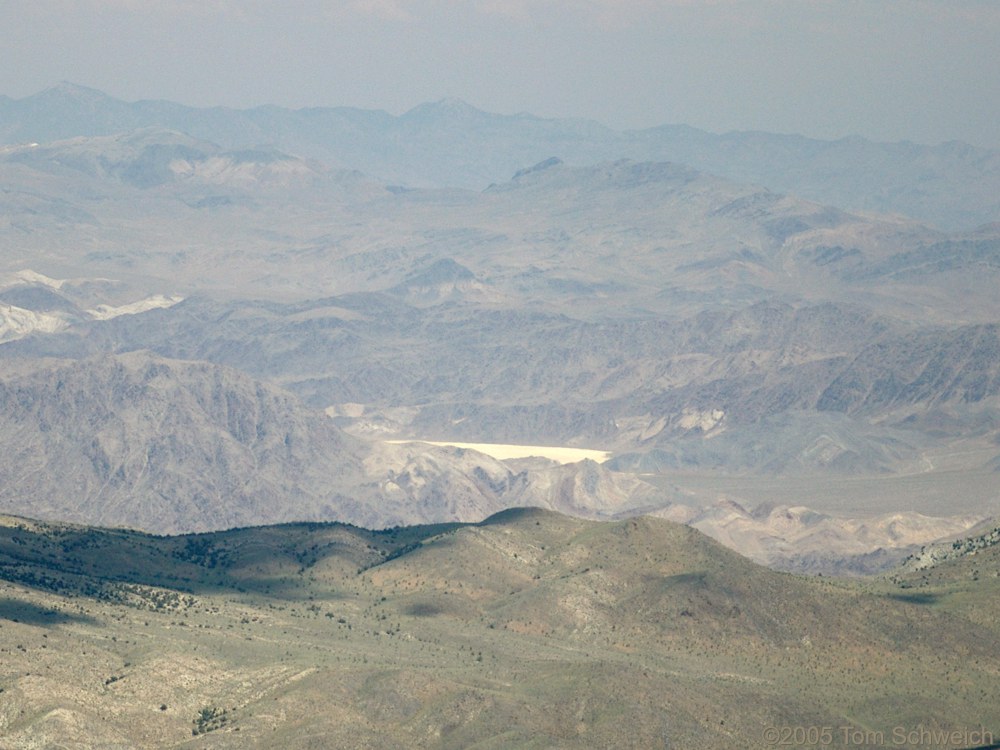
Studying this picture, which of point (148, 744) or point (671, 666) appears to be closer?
point (148, 744)

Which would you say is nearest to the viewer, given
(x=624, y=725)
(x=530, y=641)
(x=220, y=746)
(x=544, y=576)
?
(x=220, y=746)

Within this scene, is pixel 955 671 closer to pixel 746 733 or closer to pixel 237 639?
pixel 746 733

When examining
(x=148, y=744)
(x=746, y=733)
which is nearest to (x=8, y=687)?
(x=148, y=744)

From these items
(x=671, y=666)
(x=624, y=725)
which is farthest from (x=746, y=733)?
(x=671, y=666)

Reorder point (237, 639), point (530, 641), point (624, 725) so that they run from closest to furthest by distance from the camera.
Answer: point (624, 725), point (237, 639), point (530, 641)

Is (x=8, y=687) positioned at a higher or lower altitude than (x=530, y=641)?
higher

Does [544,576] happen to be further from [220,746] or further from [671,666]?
[220,746]
